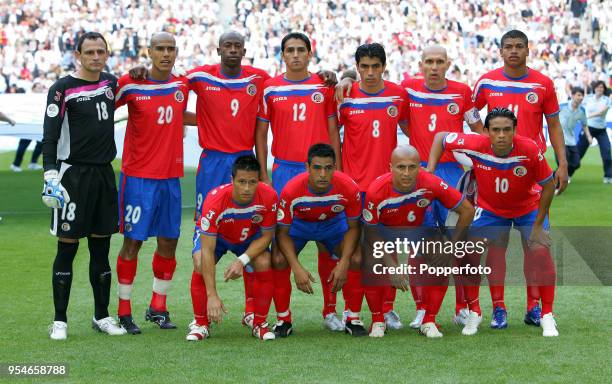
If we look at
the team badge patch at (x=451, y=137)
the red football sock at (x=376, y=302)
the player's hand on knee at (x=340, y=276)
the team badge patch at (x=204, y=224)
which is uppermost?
the team badge patch at (x=451, y=137)

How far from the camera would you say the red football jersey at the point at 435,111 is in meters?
7.24

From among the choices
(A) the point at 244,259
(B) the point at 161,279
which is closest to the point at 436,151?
(A) the point at 244,259

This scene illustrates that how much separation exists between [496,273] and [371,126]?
133cm

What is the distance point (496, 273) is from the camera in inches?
275

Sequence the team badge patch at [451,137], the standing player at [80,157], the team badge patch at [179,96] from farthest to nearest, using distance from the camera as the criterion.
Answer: the team badge patch at [179,96], the team badge patch at [451,137], the standing player at [80,157]

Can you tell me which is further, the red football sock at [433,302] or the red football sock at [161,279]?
the red football sock at [161,279]

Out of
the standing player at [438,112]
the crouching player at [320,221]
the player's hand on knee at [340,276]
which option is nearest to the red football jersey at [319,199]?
the crouching player at [320,221]

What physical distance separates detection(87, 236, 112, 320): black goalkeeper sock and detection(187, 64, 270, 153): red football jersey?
1.15 m

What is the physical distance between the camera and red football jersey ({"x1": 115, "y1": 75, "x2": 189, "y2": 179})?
6973mm

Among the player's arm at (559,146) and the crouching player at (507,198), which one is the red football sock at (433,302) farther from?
the player's arm at (559,146)

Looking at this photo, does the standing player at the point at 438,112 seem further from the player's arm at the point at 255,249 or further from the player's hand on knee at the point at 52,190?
the player's hand on knee at the point at 52,190

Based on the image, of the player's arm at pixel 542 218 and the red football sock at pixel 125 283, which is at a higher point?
the player's arm at pixel 542 218

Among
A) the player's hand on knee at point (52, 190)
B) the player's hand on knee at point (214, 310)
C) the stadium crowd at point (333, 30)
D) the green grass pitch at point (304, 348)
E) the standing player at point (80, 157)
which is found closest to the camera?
the green grass pitch at point (304, 348)

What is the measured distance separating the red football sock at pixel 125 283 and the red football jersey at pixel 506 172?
92.1 inches
